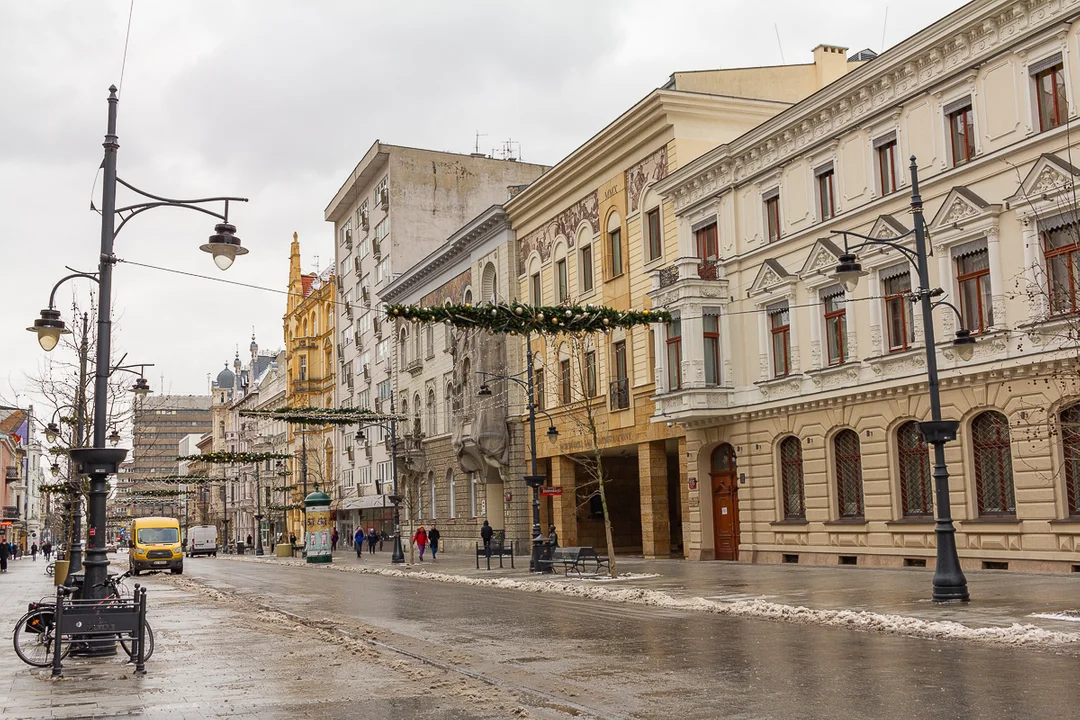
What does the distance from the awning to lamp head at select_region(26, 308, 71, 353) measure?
5220 centimetres

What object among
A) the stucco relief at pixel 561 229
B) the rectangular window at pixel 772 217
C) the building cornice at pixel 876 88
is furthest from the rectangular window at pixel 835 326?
the stucco relief at pixel 561 229

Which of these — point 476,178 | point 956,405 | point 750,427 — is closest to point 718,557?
point 750,427

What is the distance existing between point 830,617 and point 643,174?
24518mm

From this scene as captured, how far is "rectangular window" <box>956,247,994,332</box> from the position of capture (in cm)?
2503

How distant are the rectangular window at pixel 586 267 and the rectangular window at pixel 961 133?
61.8 feet

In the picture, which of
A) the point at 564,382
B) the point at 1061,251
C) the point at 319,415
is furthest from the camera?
the point at 564,382

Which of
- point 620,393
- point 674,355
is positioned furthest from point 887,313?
point 620,393

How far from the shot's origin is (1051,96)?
77.4ft

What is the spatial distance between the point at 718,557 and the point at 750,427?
190 inches

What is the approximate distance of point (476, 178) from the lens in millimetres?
69750

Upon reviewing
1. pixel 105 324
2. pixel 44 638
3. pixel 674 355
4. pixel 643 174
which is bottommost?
pixel 44 638

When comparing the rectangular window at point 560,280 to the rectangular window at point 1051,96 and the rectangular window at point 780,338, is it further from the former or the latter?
the rectangular window at point 1051,96

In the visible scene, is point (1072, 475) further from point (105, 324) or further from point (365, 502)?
point (365, 502)

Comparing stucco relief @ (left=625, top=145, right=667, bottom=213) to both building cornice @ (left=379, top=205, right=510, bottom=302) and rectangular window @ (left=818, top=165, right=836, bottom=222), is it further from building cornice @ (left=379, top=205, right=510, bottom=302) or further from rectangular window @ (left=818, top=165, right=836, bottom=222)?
building cornice @ (left=379, top=205, right=510, bottom=302)
